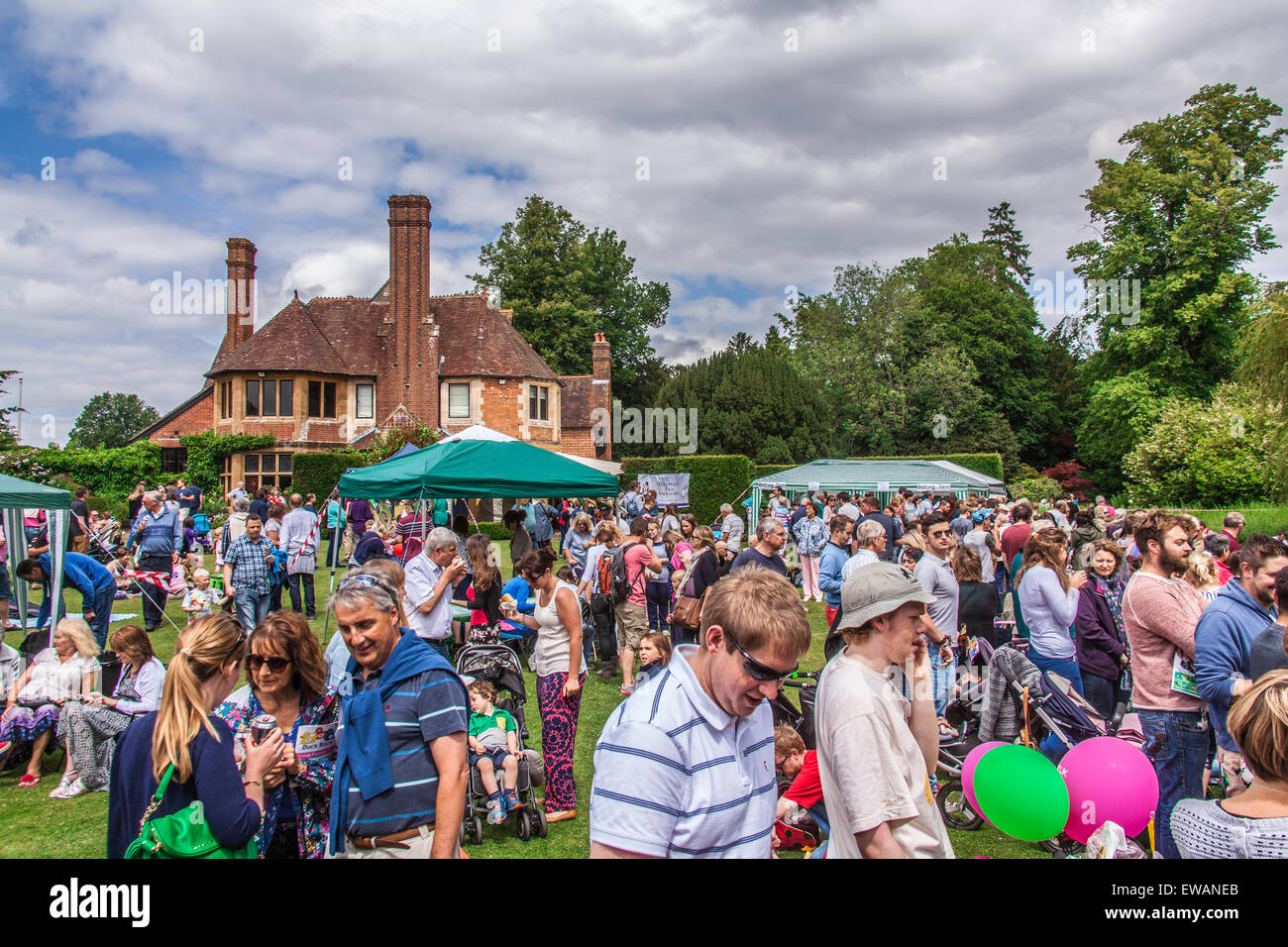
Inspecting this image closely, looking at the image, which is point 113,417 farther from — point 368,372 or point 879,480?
point 879,480

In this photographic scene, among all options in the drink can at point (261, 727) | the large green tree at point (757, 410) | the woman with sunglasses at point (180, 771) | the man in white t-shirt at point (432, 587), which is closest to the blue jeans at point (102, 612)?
the man in white t-shirt at point (432, 587)

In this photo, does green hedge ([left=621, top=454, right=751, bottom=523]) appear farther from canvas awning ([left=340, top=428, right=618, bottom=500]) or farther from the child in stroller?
the child in stroller

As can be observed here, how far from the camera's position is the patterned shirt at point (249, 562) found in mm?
9914

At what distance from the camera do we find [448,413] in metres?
38.4

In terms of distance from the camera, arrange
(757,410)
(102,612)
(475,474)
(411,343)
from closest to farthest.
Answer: (102,612) < (475,474) < (411,343) < (757,410)

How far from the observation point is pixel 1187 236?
3225cm

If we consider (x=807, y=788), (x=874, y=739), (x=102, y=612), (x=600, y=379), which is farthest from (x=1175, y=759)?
(x=600, y=379)

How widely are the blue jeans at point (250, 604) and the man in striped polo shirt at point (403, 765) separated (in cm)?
815

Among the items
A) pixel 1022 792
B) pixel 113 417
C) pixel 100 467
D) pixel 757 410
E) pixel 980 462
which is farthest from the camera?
pixel 113 417

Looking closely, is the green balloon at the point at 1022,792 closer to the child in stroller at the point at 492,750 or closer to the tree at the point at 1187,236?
the child in stroller at the point at 492,750

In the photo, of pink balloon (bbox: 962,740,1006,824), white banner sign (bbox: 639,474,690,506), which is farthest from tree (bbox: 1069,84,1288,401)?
pink balloon (bbox: 962,740,1006,824)

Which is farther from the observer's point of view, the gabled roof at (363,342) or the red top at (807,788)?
the gabled roof at (363,342)

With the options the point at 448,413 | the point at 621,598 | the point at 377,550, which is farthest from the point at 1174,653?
the point at 448,413

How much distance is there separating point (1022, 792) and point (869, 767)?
85.2 inches
